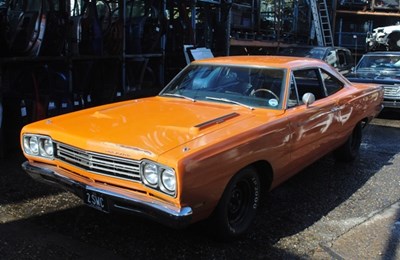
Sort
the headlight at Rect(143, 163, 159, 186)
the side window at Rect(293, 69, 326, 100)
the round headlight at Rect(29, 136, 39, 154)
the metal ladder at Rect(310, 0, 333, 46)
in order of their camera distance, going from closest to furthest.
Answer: the headlight at Rect(143, 163, 159, 186), the round headlight at Rect(29, 136, 39, 154), the side window at Rect(293, 69, 326, 100), the metal ladder at Rect(310, 0, 333, 46)

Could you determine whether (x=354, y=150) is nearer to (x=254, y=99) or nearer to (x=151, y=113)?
(x=254, y=99)

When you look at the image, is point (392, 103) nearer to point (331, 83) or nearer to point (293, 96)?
point (331, 83)

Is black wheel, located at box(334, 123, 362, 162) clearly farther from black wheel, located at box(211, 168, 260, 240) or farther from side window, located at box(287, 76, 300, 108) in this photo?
black wheel, located at box(211, 168, 260, 240)

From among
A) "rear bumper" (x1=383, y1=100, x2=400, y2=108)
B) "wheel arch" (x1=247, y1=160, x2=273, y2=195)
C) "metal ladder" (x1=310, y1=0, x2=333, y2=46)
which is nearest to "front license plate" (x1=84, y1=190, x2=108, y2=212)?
"wheel arch" (x1=247, y1=160, x2=273, y2=195)

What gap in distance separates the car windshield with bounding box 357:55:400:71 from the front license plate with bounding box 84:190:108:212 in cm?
931

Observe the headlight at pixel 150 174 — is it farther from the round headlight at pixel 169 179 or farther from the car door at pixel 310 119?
the car door at pixel 310 119

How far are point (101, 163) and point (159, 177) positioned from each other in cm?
52

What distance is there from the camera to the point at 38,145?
386 cm

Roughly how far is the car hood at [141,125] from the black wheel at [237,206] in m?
0.43

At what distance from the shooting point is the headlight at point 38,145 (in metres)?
3.79

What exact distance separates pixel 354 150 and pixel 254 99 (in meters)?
2.51

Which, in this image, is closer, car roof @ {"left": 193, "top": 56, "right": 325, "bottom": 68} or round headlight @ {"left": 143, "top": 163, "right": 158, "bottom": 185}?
round headlight @ {"left": 143, "top": 163, "right": 158, "bottom": 185}

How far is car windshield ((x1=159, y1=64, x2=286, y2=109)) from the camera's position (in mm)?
4453

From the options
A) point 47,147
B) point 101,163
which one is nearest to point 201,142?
point 101,163
